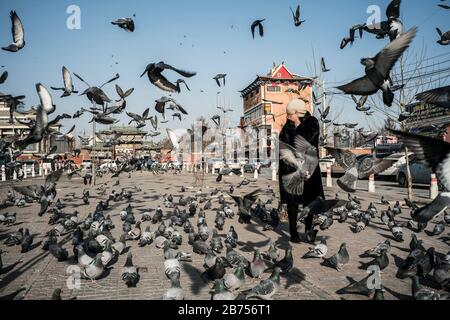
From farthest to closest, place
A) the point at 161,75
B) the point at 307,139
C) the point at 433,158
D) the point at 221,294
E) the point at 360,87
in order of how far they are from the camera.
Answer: the point at 161,75 → the point at 307,139 → the point at 360,87 → the point at 221,294 → the point at 433,158

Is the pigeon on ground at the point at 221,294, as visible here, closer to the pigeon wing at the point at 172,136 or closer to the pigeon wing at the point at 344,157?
the pigeon wing at the point at 344,157

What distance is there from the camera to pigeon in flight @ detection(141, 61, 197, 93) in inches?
236

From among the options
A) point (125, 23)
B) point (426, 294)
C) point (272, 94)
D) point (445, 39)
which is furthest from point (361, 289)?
point (272, 94)

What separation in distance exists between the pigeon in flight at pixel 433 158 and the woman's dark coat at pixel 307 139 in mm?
2295

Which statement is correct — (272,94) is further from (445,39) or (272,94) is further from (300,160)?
(300,160)

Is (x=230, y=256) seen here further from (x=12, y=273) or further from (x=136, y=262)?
(x=12, y=273)

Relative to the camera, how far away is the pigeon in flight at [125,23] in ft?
24.3

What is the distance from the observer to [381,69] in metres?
4.09

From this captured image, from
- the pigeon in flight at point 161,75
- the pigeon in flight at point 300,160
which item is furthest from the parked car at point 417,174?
the pigeon in flight at point 300,160

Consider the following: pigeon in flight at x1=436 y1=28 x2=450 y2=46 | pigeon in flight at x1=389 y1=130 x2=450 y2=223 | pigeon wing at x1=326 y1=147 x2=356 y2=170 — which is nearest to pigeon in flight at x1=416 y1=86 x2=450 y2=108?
pigeon in flight at x1=389 y1=130 x2=450 y2=223

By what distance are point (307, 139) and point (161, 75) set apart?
11.1 ft

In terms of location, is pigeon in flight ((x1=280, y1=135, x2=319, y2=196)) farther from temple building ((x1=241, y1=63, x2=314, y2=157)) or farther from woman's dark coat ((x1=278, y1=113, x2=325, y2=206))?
temple building ((x1=241, y1=63, x2=314, y2=157))

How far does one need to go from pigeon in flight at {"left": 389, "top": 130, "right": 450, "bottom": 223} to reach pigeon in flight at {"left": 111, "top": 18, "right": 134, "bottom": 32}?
6.42 m
